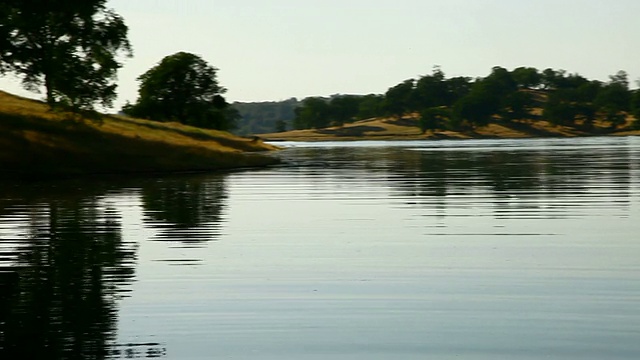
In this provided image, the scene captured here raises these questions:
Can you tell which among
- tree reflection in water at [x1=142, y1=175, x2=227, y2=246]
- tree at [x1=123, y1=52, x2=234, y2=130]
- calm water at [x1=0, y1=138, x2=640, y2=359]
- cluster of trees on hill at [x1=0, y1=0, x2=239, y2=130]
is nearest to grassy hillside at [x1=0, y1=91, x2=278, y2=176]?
cluster of trees on hill at [x1=0, y1=0, x2=239, y2=130]

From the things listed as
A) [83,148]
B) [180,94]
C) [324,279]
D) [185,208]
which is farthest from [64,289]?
[180,94]

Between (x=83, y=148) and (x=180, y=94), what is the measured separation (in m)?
85.3

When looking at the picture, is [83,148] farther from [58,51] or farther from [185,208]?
[185,208]

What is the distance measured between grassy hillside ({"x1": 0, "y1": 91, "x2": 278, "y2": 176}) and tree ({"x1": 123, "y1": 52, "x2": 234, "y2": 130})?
64.6 meters

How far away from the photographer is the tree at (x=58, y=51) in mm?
76750

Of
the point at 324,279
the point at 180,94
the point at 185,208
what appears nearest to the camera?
the point at 324,279

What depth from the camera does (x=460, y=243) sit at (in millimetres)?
25531

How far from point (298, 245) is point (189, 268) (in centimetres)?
469

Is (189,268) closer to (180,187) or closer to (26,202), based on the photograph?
(26,202)

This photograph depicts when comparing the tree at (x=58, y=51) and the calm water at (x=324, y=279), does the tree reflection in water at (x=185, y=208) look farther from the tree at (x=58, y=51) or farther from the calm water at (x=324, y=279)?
the tree at (x=58, y=51)

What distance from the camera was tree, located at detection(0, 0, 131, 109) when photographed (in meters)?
76.8

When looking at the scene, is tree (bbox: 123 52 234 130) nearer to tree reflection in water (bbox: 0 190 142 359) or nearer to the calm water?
the calm water

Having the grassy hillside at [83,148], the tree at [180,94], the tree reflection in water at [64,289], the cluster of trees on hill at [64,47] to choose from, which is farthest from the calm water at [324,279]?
the tree at [180,94]

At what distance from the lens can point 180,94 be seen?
15775cm
